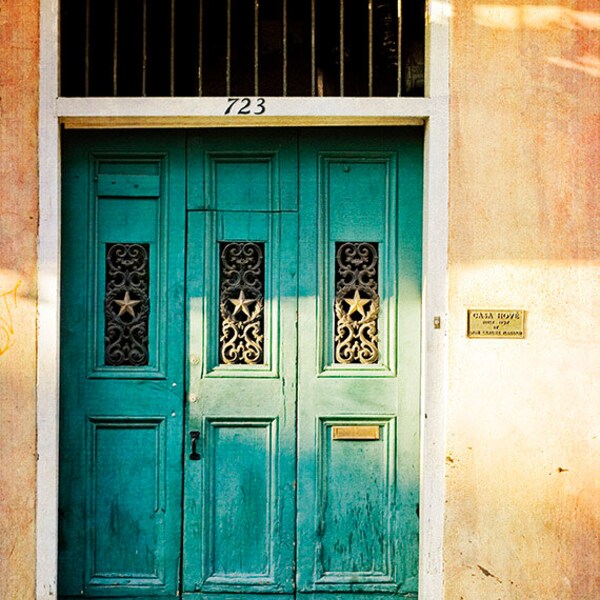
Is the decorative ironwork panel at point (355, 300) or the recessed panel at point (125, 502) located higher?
the decorative ironwork panel at point (355, 300)

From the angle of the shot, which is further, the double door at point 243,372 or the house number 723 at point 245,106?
the double door at point 243,372

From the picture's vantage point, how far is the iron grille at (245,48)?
4.66 metres

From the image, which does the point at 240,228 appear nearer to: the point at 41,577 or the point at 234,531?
the point at 234,531

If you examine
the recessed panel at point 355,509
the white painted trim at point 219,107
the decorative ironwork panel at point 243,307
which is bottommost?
the recessed panel at point 355,509

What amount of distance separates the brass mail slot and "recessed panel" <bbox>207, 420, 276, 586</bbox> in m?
0.35

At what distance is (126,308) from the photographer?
15.4 ft

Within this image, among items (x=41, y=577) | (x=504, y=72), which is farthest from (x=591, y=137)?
(x=41, y=577)

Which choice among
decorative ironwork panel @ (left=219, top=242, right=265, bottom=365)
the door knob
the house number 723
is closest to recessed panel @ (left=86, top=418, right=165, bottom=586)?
the door knob

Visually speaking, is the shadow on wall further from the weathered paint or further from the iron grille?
the iron grille

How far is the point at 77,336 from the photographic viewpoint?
470cm

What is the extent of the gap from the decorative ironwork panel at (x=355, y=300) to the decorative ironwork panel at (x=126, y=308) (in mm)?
1017

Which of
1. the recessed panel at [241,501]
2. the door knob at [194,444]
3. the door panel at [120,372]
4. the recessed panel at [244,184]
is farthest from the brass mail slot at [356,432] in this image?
the recessed panel at [244,184]

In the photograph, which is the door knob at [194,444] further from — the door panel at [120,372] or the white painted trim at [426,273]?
the white painted trim at [426,273]

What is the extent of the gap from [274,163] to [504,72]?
49.7 inches
